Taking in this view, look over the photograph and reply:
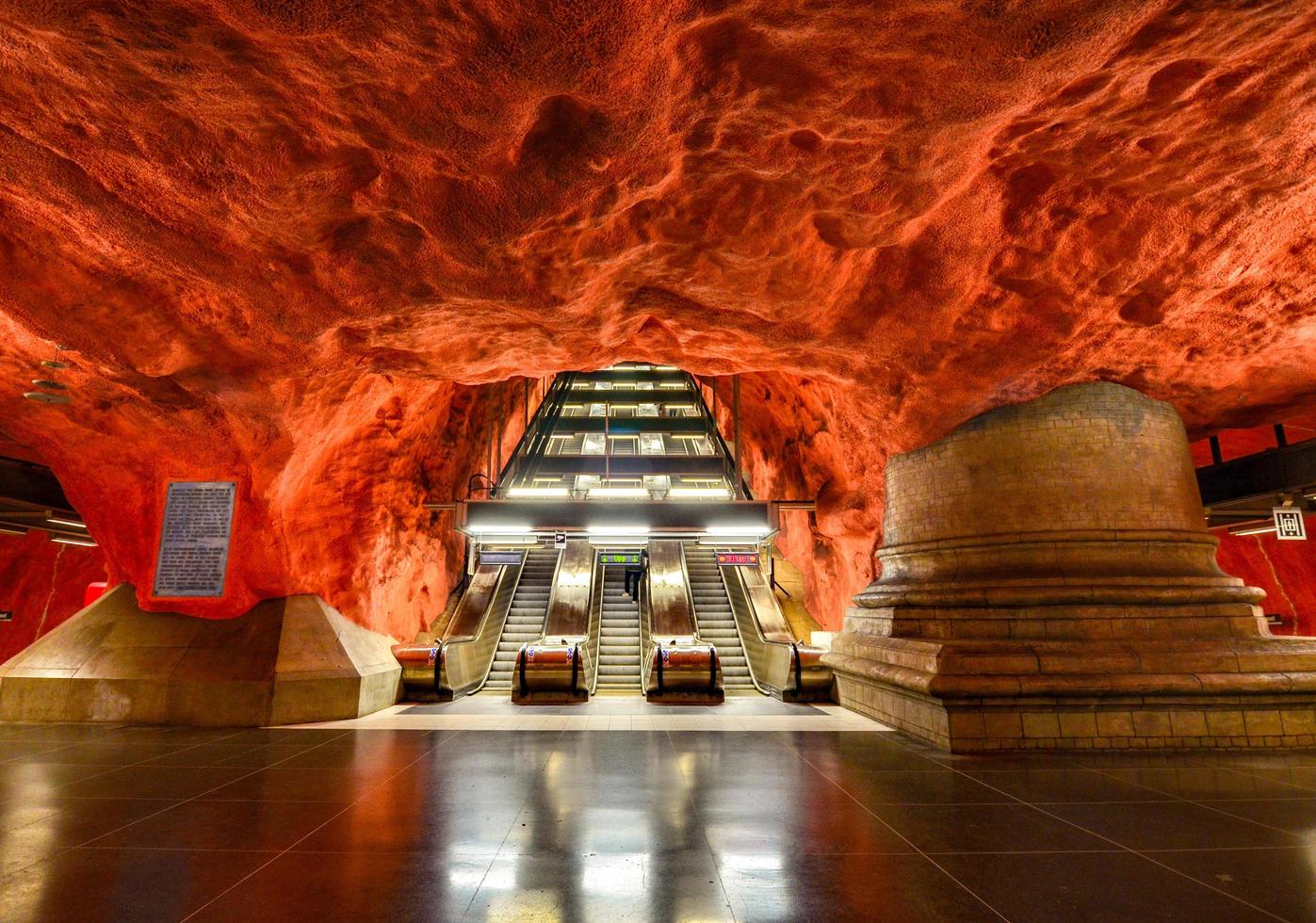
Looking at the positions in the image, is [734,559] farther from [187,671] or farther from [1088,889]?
[1088,889]

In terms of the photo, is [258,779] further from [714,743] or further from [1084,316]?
[1084,316]

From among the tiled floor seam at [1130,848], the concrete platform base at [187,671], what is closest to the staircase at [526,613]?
the concrete platform base at [187,671]

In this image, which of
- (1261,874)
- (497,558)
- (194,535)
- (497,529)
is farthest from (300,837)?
(497,558)

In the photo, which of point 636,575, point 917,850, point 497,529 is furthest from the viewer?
point 636,575

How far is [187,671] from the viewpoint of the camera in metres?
6.36

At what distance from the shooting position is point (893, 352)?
19.5 feet

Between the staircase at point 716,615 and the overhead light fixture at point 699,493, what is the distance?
1751 millimetres

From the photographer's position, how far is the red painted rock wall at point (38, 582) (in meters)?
12.0

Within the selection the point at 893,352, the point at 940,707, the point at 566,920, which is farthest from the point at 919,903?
the point at 893,352

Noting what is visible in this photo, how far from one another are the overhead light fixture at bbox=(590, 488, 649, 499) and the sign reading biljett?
33.4 ft

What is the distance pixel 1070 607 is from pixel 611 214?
5176mm

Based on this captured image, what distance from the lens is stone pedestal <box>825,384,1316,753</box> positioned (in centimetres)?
484

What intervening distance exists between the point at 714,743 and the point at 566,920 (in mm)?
3408

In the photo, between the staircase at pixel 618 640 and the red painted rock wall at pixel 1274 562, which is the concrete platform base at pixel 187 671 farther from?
the red painted rock wall at pixel 1274 562
